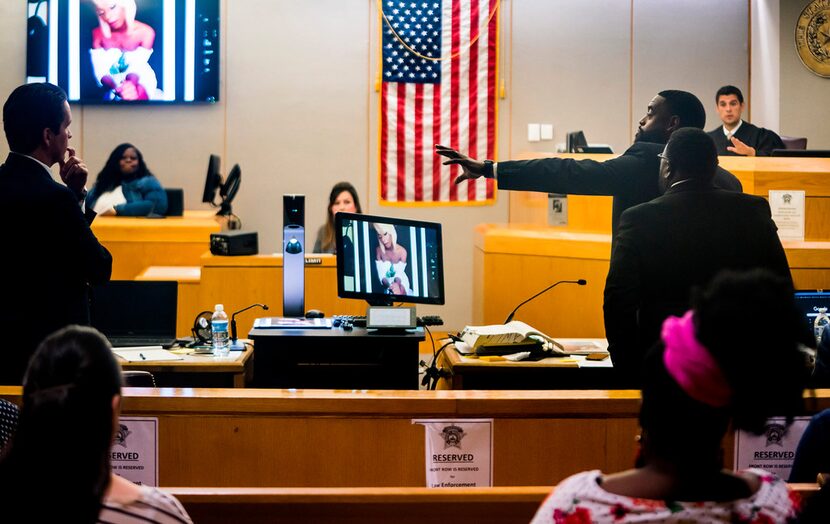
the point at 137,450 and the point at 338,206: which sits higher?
the point at 338,206

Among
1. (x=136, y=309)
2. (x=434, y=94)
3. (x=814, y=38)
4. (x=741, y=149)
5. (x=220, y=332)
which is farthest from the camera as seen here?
(x=434, y=94)

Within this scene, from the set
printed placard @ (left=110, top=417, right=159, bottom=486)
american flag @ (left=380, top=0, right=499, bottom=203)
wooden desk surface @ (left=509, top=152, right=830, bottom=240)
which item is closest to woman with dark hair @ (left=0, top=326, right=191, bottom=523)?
printed placard @ (left=110, top=417, right=159, bottom=486)

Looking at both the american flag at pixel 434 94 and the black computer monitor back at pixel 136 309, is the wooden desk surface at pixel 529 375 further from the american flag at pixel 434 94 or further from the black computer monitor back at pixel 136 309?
the american flag at pixel 434 94

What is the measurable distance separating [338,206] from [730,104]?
2944mm

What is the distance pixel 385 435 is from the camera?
7.82 ft

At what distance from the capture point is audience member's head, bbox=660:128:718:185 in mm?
2686

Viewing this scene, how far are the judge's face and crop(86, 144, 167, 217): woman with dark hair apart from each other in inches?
162

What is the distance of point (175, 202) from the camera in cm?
739

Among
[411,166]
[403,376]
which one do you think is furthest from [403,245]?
[411,166]

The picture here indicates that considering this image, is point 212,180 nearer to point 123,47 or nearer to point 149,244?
point 149,244

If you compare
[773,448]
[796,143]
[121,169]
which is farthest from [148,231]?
[773,448]

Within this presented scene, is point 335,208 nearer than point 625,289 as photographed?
No

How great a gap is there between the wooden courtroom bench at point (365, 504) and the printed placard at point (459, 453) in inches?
14.9

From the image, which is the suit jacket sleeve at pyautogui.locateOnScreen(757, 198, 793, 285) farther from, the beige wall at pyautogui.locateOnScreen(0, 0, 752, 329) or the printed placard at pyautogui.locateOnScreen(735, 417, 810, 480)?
the beige wall at pyautogui.locateOnScreen(0, 0, 752, 329)
